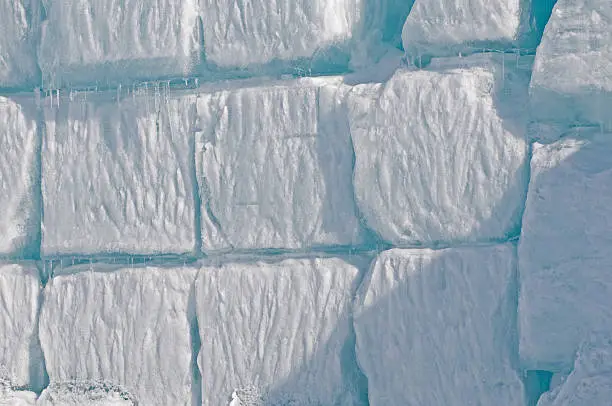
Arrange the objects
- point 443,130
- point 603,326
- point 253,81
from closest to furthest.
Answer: point 603,326, point 443,130, point 253,81

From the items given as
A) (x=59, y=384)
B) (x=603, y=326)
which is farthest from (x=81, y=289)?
(x=603, y=326)

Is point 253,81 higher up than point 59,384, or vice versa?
point 253,81

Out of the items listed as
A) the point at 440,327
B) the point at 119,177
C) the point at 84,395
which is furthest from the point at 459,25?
the point at 84,395

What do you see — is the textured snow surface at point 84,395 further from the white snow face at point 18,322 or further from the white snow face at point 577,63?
the white snow face at point 577,63

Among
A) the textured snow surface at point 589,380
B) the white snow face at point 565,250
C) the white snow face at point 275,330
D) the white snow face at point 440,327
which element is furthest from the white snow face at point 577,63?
the white snow face at point 275,330

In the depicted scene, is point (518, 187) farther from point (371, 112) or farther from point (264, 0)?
point (264, 0)

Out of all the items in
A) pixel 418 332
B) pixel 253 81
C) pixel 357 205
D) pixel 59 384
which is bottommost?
pixel 59 384
